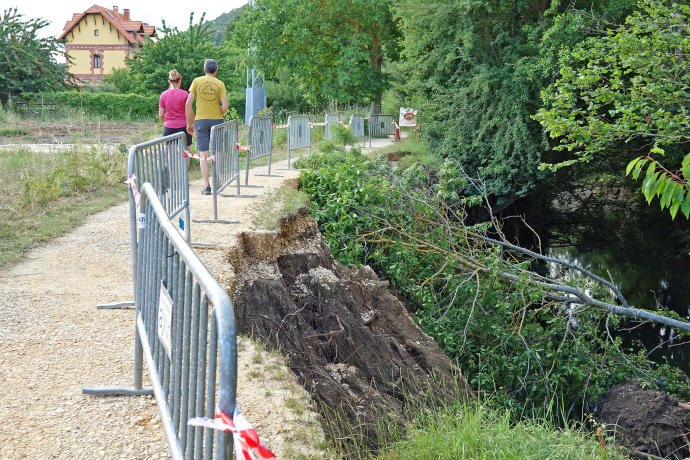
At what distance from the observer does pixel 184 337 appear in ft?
7.69

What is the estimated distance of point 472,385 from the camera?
7965 millimetres

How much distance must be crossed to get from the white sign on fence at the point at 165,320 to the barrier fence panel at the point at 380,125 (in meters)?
21.6

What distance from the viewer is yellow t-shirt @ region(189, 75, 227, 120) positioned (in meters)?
9.80

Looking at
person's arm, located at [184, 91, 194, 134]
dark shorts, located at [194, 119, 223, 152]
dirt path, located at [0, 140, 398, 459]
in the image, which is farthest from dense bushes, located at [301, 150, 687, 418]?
dirt path, located at [0, 140, 398, 459]

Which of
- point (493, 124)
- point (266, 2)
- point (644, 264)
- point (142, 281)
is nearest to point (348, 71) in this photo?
point (266, 2)

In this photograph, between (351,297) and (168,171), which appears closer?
(168,171)

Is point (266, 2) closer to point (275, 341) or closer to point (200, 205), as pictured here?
point (200, 205)

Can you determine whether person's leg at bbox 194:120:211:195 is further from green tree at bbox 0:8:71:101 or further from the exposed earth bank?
green tree at bbox 0:8:71:101

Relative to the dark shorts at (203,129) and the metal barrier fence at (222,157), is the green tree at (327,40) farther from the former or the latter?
the metal barrier fence at (222,157)

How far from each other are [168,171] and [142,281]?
10.0 ft

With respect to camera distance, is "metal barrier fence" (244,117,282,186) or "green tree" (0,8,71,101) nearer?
"metal barrier fence" (244,117,282,186)

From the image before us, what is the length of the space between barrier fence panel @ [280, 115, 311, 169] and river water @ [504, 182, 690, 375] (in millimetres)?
6475

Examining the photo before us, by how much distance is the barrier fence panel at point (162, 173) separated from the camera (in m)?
5.01

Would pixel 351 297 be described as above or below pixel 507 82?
below
